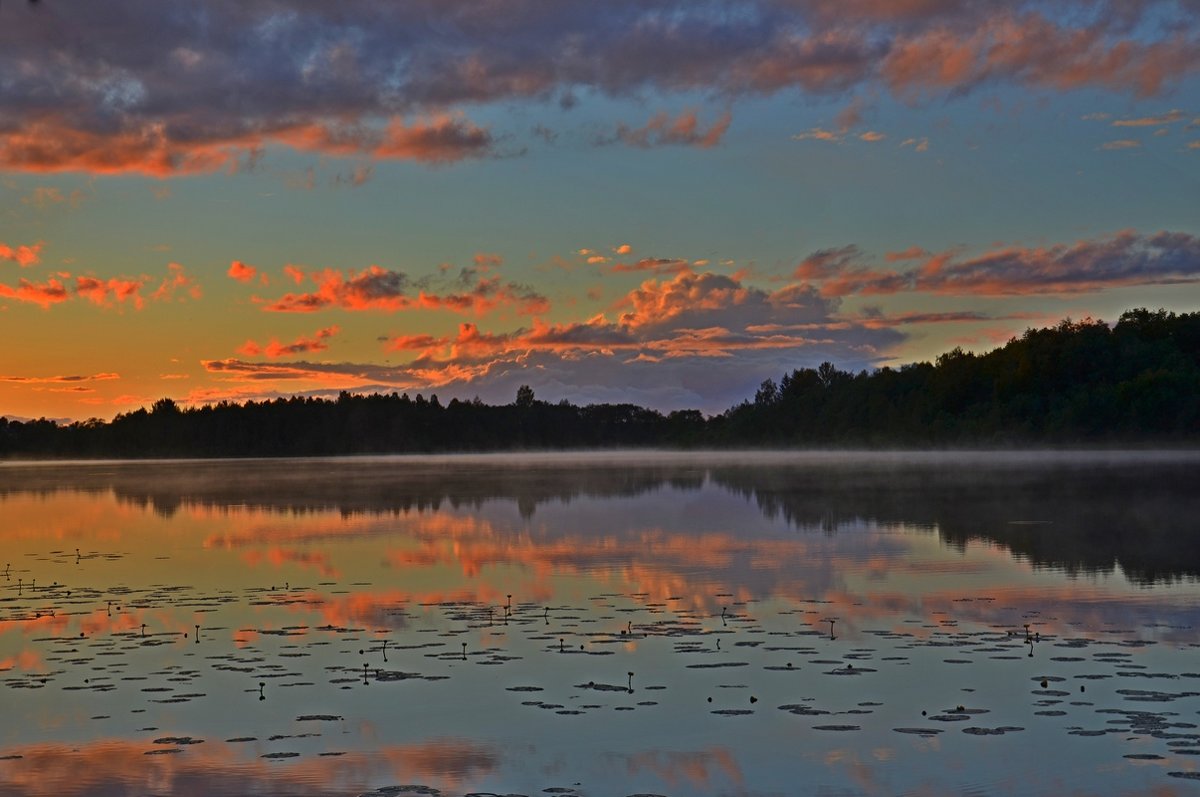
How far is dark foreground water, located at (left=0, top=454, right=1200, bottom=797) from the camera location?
12.1 metres

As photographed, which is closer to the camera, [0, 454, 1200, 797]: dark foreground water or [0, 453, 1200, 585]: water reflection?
[0, 454, 1200, 797]: dark foreground water

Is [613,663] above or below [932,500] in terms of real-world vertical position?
below

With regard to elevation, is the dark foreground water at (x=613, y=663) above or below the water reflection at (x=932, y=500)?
below

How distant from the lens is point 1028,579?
79.3 ft

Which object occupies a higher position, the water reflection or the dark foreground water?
the water reflection

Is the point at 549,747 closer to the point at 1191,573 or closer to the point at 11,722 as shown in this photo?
the point at 11,722

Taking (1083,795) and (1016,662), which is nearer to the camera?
(1083,795)

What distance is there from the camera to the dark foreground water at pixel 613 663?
1208 centimetres

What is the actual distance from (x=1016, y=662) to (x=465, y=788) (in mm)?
7408

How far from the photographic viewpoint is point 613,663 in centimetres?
1666

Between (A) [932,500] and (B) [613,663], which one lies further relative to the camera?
(A) [932,500]

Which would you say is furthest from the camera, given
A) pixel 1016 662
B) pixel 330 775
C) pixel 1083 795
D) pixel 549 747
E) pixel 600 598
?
pixel 600 598

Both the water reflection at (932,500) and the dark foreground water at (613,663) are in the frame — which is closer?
the dark foreground water at (613,663)

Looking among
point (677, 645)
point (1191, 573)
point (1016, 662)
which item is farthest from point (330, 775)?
point (1191, 573)
